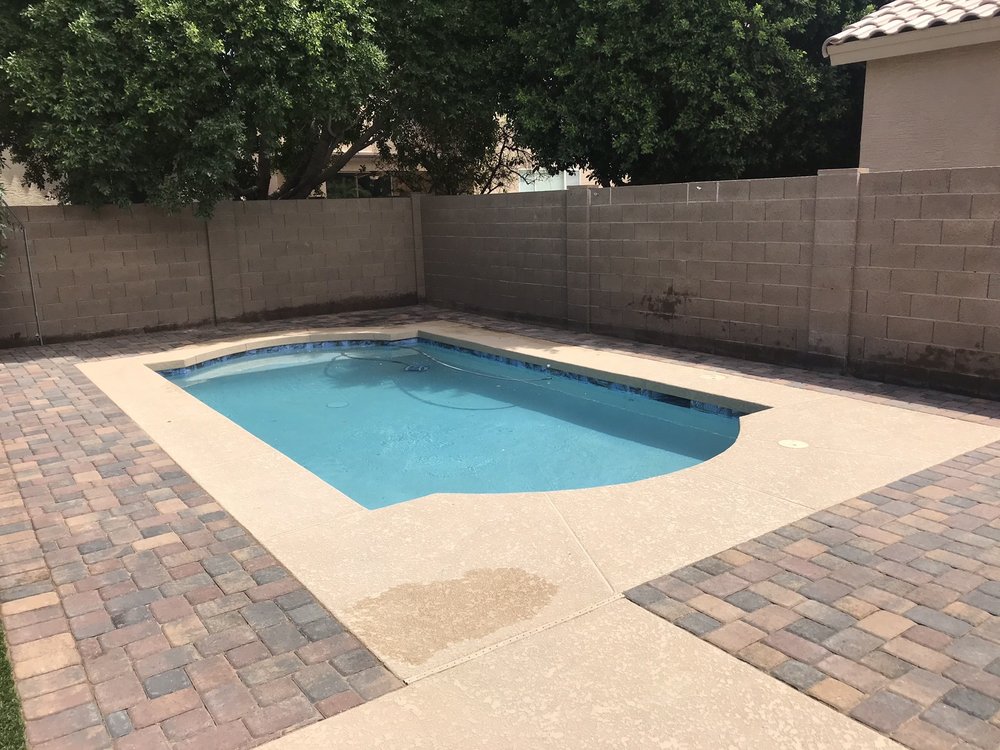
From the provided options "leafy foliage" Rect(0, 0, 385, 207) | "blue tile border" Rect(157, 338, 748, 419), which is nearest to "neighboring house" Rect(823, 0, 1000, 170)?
"blue tile border" Rect(157, 338, 748, 419)

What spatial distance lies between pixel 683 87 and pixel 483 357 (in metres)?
4.86

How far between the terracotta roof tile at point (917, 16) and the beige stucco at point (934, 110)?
374mm

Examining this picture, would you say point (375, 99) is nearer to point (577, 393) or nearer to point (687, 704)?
point (577, 393)

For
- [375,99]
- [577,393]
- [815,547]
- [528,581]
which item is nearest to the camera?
[528,581]

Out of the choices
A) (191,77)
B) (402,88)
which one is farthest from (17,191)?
(191,77)

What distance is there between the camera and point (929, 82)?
9039mm

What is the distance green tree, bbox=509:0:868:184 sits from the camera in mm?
11406

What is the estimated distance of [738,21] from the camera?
36.8 ft

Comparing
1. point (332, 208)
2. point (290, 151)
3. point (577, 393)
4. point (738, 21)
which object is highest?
point (738, 21)

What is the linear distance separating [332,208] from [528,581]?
34.0 feet

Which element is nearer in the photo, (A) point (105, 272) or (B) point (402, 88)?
(A) point (105, 272)

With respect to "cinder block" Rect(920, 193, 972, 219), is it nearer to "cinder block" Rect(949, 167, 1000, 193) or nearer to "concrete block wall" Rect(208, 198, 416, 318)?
"cinder block" Rect(949, 167, 1000, 193)

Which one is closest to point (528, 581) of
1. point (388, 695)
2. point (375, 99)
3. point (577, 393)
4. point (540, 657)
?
point (540, 657)

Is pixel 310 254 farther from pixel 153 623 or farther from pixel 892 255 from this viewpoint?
pixel 153 623
